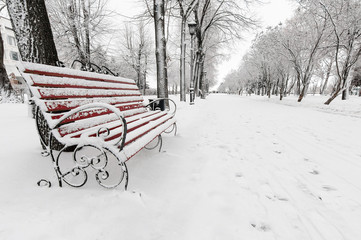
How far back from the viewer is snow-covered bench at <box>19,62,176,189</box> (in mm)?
1431

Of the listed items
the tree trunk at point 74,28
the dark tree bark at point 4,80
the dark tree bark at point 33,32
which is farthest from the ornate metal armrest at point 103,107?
the tree trunk at point 74,28

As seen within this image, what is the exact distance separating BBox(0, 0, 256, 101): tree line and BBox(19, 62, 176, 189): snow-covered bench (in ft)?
2.05

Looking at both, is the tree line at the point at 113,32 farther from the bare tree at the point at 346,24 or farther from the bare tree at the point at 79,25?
the bare tree at the point at 346,24

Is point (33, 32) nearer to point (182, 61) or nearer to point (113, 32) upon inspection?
point (182, 61)

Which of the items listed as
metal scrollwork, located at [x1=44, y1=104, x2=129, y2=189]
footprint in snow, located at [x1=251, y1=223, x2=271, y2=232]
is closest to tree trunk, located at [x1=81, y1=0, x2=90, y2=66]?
metal scrollwork, located at [x1=44, y1=104, x2=129, y2=189]

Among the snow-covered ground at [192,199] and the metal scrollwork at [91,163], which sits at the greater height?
the metal scrollwork at [91,163]

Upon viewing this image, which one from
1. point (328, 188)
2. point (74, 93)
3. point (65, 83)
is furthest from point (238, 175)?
point (65, 83)

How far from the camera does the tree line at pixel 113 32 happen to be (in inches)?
82.8

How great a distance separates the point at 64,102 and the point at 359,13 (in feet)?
46.0

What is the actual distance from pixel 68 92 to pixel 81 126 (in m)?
0.40

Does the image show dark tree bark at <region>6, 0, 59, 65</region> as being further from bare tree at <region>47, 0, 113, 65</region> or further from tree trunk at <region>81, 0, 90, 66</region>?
tree trunk at <region>81, 0, 90, 66</region>

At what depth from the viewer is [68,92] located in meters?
1.81

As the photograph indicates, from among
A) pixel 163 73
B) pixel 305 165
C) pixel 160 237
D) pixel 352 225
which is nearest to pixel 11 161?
pixel 160 237

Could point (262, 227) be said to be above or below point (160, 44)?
below
